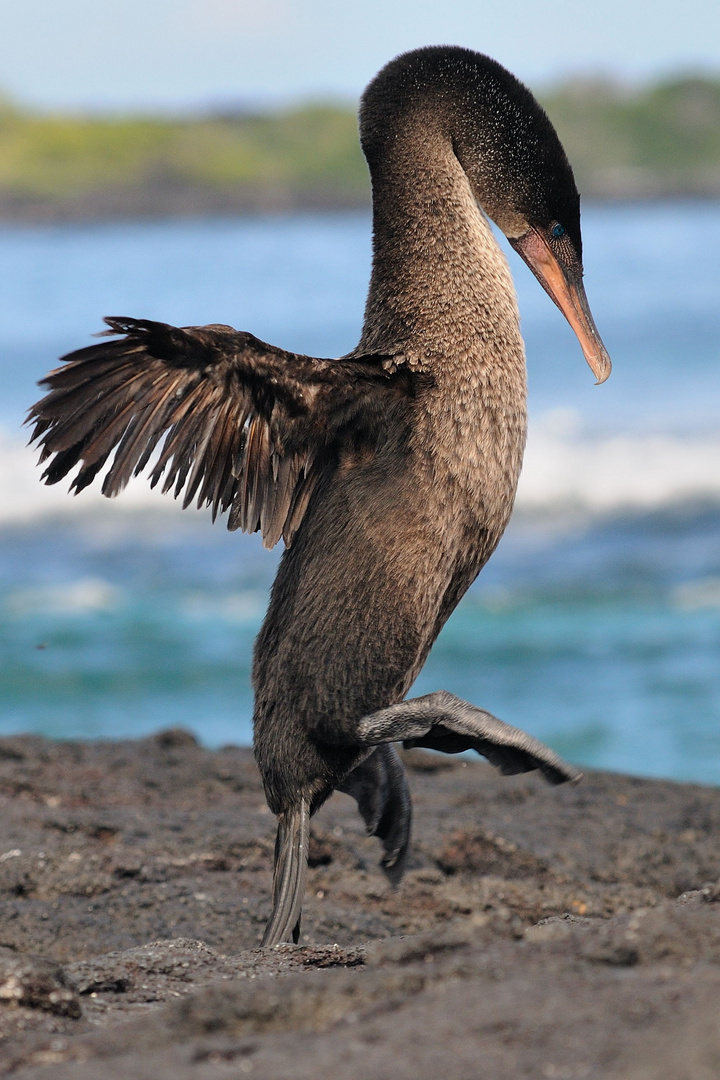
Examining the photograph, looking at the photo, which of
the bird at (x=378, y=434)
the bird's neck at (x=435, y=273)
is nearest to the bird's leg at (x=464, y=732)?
the bird at (x=378, y=434)

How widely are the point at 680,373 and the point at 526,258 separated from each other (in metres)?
20.4

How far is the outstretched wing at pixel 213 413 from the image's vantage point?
3527 millimetres

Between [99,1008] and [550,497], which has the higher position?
[550,497]

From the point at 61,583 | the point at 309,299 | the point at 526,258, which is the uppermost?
the point at 309,299

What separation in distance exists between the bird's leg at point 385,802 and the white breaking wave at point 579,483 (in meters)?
10.7

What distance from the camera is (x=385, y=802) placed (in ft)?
14.0

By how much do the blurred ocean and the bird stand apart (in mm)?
5604

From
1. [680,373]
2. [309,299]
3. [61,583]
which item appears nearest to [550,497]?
[61,583]

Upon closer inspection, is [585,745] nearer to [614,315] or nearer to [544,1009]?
[544,1009]

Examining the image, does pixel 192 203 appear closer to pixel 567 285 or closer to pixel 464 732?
pixel 567 285

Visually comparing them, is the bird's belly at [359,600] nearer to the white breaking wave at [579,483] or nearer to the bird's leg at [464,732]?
the bird's leg at [464,732]

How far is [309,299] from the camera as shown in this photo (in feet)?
100.0

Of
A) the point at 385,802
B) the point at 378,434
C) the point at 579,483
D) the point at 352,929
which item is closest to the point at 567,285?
the point at 378,434

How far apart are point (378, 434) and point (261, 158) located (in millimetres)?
73226
